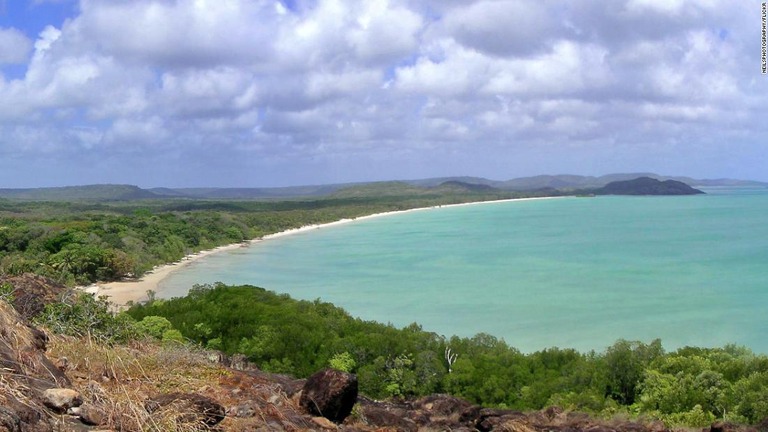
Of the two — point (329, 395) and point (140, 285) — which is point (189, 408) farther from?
point (140, 285)

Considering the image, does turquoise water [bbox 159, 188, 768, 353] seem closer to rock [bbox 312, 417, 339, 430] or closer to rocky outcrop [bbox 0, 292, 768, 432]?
rocky outcrop [bbox 0, 292, 768, 432]

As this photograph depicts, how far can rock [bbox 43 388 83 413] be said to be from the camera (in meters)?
4.45

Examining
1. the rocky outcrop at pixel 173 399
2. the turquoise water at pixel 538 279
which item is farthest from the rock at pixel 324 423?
the turquoise water at pixel 538 279

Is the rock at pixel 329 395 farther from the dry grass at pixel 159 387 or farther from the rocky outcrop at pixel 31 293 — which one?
the rocky outcrop at pixel 31 293

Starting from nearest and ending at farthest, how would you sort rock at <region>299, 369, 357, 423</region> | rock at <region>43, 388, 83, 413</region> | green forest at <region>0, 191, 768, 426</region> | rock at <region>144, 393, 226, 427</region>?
rock at <region>43, 388, 83, 413</region> < rock at <region>144, 393, 226, 427</region> < rock at <region>299, 369, 357, 423</region> < green forest at <region>0, 191, 768, 426</region>

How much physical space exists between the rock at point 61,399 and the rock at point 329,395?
8.19ft

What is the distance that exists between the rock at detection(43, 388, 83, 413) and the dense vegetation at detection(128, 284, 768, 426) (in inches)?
419

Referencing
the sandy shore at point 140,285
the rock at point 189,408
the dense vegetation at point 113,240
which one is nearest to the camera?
the rock at point 189,408

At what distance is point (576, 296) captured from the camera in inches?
1626

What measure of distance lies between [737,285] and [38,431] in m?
49.8

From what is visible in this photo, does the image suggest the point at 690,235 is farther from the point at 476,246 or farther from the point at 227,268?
the point at 227,268

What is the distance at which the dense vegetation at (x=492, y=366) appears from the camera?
13938 mm

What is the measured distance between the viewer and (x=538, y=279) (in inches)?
1912

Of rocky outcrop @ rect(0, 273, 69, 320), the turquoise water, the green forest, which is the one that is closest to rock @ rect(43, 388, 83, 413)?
the green forest
